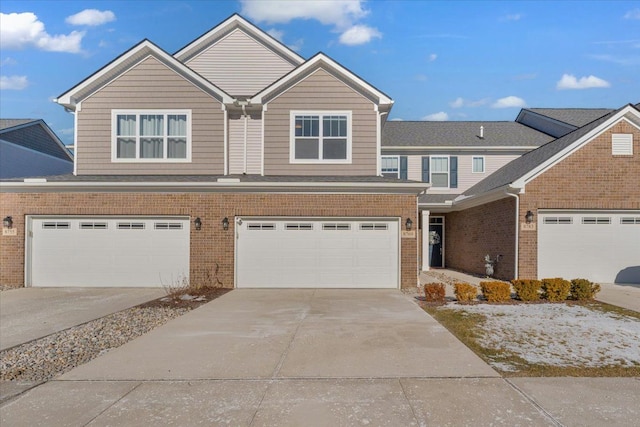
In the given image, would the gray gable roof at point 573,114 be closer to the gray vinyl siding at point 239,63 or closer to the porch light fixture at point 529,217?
the porch light fixture at point 529,217

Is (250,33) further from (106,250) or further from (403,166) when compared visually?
(106,250)

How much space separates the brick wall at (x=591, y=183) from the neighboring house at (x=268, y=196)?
4cm

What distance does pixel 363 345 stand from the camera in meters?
6.51

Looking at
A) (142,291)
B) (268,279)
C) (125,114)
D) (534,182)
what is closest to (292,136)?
(268,279)

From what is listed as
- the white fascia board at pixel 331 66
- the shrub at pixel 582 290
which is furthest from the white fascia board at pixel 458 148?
the shrub at pixel 582 290

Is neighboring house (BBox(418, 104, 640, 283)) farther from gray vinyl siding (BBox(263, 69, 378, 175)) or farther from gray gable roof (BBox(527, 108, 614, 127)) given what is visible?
gray gable roof (BBox(527, 108, 614, 127))

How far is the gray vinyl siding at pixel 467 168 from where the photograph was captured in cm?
2036

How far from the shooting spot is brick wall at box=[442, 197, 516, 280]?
14.1 metres

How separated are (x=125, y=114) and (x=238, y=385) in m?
12.4

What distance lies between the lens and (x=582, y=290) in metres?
10.5

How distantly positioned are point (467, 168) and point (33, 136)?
981 inches

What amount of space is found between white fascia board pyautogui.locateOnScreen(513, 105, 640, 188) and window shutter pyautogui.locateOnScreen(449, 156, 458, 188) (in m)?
6.83

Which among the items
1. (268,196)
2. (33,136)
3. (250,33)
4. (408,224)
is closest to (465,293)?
(408,224)

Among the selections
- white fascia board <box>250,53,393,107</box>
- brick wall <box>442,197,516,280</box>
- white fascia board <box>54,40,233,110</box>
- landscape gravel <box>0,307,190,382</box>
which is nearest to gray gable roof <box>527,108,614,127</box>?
brick wall <box>442,197,516,280</box>
